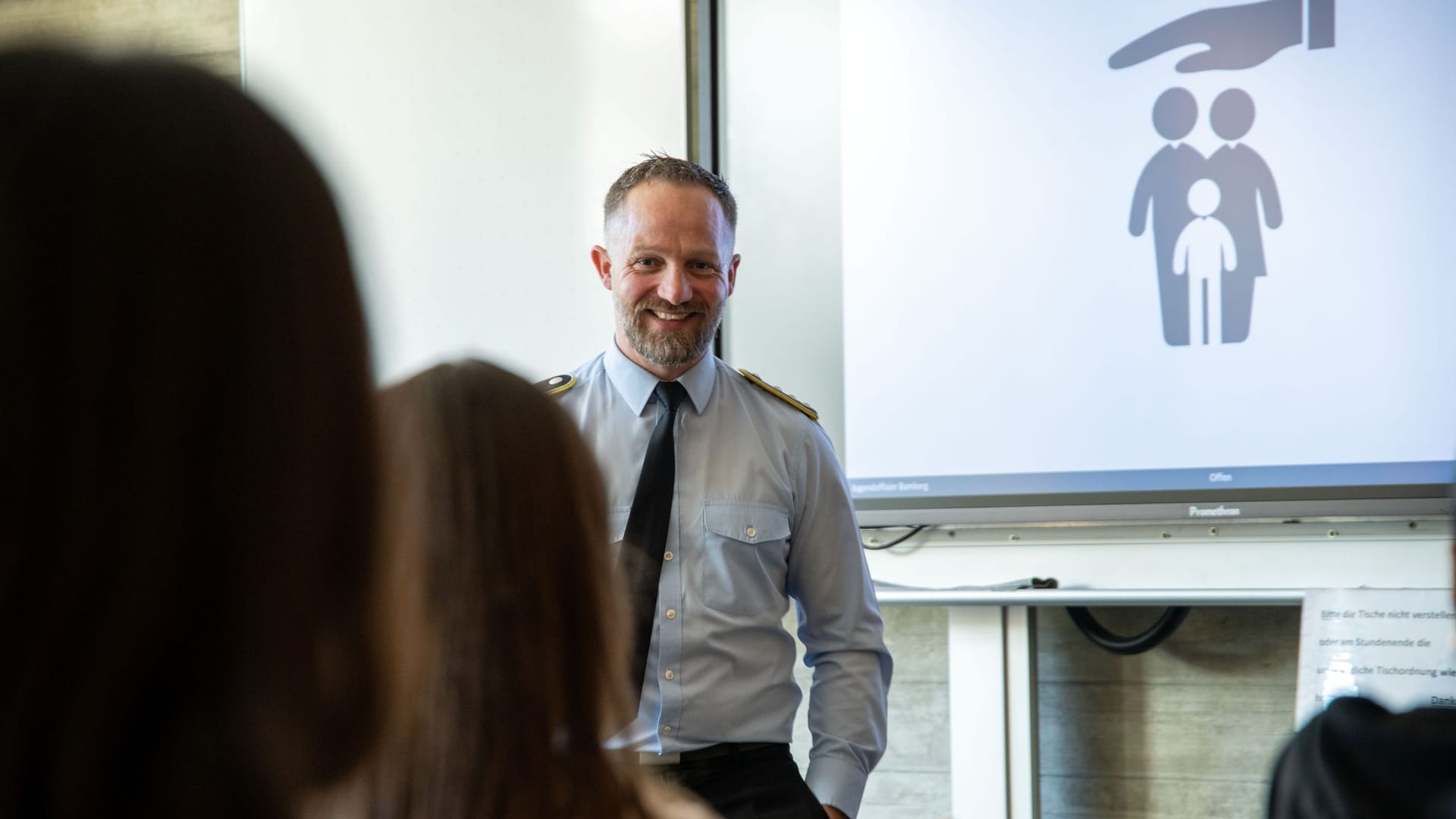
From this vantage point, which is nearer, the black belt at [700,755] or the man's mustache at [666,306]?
the black belt at [700,755]

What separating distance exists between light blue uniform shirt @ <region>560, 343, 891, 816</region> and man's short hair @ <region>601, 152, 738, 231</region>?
0.28 m

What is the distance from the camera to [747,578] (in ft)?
7.63

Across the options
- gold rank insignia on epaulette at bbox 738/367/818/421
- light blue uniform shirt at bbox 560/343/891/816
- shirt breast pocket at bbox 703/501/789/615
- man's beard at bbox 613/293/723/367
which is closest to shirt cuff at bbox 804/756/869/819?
light blue uniform shirt at bbox 560/343/891/816

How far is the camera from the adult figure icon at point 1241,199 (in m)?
2.68

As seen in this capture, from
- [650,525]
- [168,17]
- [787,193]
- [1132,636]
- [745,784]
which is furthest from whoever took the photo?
[168,17]

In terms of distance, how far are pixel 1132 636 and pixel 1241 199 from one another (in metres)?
0.99

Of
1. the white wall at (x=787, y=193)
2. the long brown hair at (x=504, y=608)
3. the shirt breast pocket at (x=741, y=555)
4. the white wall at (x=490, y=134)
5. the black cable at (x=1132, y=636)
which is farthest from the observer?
the white wall at (x=490, y=134)

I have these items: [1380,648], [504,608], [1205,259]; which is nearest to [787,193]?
[1205,259]

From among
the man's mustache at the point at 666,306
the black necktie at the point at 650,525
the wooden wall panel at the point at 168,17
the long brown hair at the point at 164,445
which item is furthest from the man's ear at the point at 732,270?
the wooden wall panel at the point at 168,17

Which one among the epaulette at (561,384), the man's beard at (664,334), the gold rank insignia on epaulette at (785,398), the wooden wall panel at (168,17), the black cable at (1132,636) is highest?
the wooden wall panel at (168,17)

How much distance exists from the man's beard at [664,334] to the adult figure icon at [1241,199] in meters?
1.13

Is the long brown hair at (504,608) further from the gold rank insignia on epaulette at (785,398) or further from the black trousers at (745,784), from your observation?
the gold rank insignia on epaulette at (785,398)

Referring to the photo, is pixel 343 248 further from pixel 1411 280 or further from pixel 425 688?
pixel 1411 280

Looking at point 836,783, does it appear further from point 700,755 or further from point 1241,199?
point 1241,199
